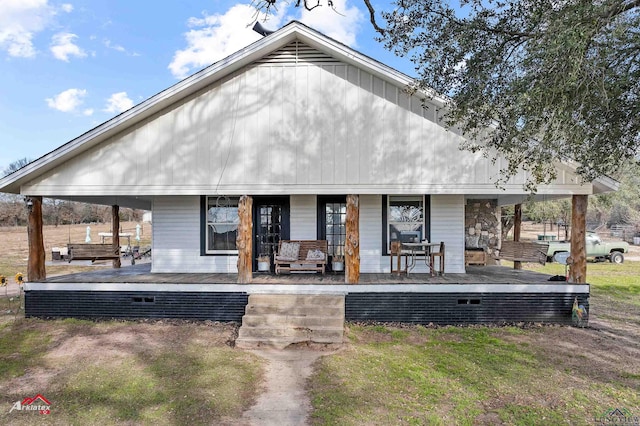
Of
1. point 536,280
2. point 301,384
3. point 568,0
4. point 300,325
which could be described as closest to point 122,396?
point 301,384

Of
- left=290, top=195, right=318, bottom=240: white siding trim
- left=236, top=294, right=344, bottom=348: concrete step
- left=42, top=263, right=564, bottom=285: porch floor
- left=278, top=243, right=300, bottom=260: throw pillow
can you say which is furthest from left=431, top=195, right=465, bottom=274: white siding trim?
left=278, top=243, right=300, bottom=260: throw pillow

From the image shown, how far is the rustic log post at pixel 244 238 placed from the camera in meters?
7.94

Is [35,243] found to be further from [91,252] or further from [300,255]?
[300,255]

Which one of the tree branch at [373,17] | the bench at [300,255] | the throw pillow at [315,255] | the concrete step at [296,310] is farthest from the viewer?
the throw pillow at [315,255]

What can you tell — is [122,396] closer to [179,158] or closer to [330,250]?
[179,158]

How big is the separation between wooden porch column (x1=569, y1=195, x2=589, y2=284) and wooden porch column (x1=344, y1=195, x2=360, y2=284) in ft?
14.6

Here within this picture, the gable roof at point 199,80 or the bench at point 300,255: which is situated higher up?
the gable roof at point 199,80

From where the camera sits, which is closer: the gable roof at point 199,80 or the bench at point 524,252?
the gable roof at point 199,80

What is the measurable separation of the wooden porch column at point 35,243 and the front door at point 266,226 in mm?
4630

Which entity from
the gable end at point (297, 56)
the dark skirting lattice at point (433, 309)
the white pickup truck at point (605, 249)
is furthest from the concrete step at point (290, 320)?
the white pickup truck at point (605, 249)

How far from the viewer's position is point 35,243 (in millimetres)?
8328

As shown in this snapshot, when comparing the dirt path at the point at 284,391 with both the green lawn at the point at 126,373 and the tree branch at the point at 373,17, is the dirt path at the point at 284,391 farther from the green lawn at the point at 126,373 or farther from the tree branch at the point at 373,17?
the tree branch at the point at 373,17

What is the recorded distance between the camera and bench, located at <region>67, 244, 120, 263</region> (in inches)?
384

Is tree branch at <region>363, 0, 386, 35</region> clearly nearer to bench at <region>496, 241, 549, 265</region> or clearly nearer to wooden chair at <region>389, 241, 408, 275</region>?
wooden chair at <region>389, 241, 408, 275</region>
